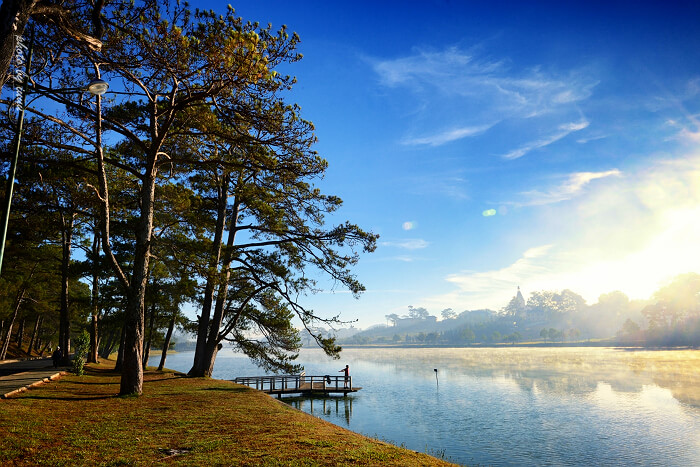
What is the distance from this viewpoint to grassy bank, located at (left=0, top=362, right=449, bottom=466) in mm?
6605

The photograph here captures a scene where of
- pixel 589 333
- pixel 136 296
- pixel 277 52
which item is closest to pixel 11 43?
pixel 277 52

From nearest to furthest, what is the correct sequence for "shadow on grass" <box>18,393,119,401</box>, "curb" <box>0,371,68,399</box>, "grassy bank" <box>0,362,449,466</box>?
"grassy bank" <box>0,362,449,466</box>
"curb" <box>0,371,68,399</box>
"shadow on grass" <box>18,393,119,401</box>

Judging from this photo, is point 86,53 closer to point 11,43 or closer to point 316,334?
point 11,43

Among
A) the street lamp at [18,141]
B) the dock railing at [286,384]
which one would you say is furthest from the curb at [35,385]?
the dock railing at [286,384]

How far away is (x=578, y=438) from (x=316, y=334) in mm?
13319

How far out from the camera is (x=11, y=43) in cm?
668

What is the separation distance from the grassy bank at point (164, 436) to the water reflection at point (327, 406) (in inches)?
487

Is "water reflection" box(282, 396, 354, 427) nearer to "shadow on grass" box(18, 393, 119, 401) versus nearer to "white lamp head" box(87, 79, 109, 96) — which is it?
"shadow on grass" box(18, 393, 119, 401)

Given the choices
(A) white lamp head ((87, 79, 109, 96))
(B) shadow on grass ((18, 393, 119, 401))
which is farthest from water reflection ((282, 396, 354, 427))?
(A) white lamp head ((87, 79, 109, 96))

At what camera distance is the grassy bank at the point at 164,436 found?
661cm

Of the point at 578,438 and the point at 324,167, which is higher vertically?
the point at 324,167

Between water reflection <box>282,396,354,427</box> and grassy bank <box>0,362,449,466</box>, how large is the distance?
487 inches

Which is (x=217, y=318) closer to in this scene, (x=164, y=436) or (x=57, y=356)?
(x=57, y=356)

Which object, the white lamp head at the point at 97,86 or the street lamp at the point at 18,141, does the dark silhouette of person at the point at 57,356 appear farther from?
the white lamp head at the point at 97,86
